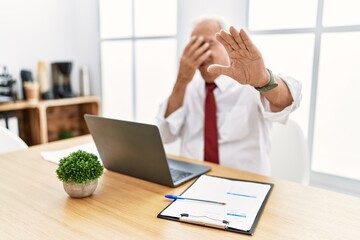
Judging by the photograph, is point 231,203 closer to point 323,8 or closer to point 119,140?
point 119,140

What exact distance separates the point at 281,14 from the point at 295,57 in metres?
0.28

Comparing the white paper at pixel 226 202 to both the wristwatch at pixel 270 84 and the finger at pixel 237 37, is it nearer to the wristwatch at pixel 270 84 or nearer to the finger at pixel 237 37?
the wristwatch at pixel 270 84

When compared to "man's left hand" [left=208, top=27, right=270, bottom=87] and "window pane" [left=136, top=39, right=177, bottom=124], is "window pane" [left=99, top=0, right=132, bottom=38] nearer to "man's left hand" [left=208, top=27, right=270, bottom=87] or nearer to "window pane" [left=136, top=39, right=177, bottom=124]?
"window pane" [left=136, top=39, right=177, bottom=124]

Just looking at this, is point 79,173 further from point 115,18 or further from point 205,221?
point 115,18

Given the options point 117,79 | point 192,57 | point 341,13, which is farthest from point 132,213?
point 117,79

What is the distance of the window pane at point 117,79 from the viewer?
3025 millimetres

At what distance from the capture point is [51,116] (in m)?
3.08

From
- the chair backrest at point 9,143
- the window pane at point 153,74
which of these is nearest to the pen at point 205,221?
the chair backrest at point 9,143

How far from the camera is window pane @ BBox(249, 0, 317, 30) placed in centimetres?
191

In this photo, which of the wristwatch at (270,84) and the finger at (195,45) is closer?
the wristwatch at (270,84)

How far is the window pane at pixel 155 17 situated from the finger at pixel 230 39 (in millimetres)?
1655

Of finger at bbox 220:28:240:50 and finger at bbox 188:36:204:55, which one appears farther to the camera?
finger at bbox 188:36:204:55

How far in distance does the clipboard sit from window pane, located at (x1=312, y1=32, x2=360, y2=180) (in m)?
1.03

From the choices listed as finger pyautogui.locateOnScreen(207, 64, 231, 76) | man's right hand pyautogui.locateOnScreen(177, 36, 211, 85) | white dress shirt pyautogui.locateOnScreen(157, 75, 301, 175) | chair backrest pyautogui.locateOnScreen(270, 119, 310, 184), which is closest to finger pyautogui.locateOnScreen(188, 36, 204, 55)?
man's right hand pyautogui.locateOnScreen(177, 36, 211, 85)
